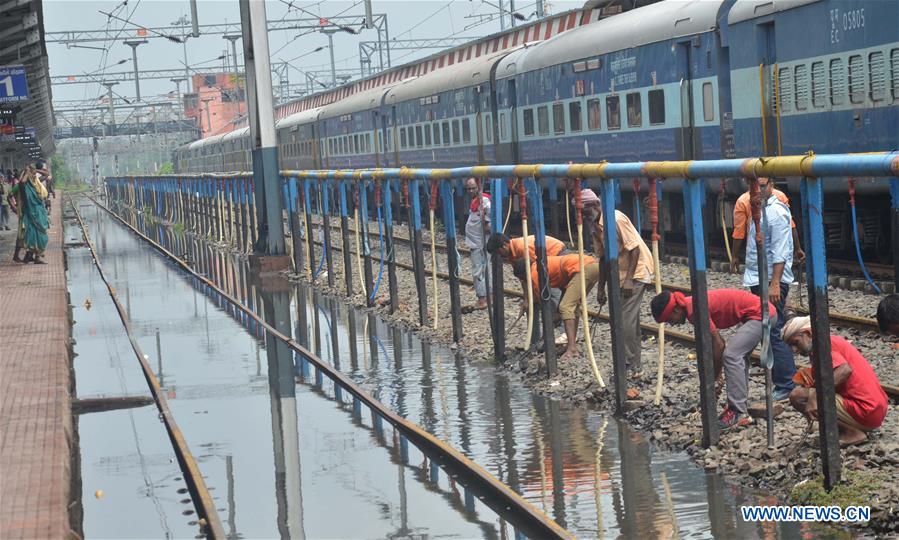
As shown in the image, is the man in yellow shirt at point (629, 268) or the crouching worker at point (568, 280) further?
the crouching worker at point (568, 280)

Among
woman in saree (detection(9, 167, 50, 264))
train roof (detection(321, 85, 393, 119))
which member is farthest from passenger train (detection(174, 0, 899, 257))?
woman in saree (detection(9, 167, 50, 264))

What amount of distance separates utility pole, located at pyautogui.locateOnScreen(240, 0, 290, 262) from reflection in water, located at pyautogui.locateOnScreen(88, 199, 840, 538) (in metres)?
9.80

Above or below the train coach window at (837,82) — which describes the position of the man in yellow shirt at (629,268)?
below

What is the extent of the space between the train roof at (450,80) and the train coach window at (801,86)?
43.6 ft

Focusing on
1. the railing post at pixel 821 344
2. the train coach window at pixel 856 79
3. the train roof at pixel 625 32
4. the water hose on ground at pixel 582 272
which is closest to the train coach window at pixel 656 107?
the train roof at pixel 625 32

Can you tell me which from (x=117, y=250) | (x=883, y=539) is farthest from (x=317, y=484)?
(x=117, y=250)

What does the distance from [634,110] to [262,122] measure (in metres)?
6.26

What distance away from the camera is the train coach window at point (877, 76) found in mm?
15633

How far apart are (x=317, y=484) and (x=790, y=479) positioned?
278 centimetres

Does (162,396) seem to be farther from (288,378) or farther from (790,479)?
(790,479)

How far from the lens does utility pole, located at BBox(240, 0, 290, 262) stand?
23719mm

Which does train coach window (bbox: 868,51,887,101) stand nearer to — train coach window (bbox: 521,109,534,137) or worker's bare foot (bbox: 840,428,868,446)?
worker's bare foot (bbox: 840,428,868,446)

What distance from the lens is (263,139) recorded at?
78.9 feet

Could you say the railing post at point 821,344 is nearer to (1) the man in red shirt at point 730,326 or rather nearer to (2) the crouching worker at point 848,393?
(2) the crouching worker at point 848,393
